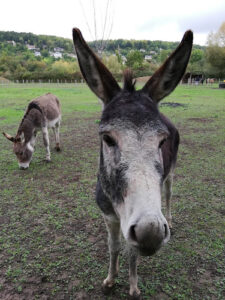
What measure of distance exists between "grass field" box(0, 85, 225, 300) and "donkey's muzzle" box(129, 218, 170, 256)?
1877mm

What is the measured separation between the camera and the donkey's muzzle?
1.30 meters

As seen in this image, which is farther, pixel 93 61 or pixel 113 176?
pixel 93 61

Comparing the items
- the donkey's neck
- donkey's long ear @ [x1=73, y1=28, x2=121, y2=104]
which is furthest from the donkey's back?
donkey's long ear @ [x1=73, y1=28, x2=121, y2=104]

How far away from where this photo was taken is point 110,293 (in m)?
2.82

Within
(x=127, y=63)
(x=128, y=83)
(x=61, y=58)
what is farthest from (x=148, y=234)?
(x=61, y=58)

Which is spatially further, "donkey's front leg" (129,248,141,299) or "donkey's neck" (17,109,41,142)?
"donkey's neck" (17,109,41,142)

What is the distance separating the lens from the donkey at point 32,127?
21.5 feet

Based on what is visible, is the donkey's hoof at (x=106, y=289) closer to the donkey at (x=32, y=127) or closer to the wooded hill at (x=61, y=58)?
the wooded hill at (x=61, y=58)

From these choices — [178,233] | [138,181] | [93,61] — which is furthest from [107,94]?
[178,233]

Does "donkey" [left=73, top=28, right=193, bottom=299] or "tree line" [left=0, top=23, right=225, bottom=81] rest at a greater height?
"tree line" [left=0, top=23, right=225, bottom=81]

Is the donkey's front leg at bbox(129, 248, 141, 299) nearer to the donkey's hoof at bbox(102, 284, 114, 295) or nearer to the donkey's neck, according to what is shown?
the donkey's hoof at bbox(102, 284, 114, 295)

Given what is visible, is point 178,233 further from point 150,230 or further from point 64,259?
point 150,230

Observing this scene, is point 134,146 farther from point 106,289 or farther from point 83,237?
point 83,237

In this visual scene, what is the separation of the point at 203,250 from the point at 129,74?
294 centimetres
